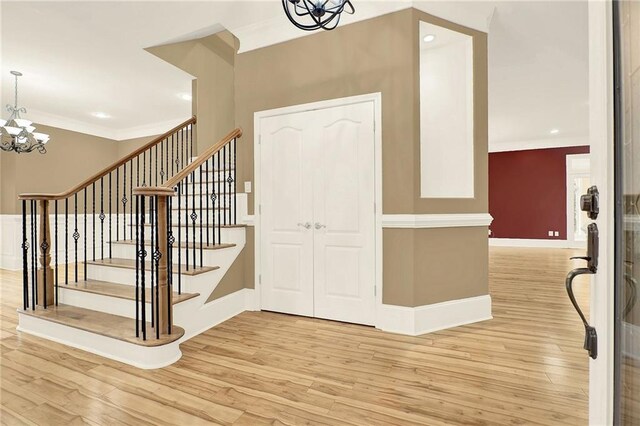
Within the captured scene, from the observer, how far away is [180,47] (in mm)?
4082

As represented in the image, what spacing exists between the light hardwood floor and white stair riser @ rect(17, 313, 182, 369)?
0.21ft

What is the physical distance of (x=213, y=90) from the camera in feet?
15.6

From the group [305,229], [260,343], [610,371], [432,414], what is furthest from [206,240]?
[610,371]

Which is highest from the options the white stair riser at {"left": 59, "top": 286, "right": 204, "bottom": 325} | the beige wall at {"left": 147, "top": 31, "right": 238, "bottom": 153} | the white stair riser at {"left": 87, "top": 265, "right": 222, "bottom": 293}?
the beige wall at {"left": 147, "top": 31, "right": 238, "bottom": 153}

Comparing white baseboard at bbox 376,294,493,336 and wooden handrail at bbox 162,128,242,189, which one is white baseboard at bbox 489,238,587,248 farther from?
wooden handrail at bbox 162,128,242,189

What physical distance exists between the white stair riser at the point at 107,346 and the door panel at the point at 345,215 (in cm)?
143

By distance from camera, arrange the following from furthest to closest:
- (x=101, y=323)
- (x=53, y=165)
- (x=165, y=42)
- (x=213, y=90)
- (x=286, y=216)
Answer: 1. (x=53, y=165)
2. (x=213, y=90)
3. (x=165, y=42)
4. (x=286, y=216)
5. (x=101, y=323)

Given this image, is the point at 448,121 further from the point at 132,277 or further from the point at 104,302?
the point at 104,302

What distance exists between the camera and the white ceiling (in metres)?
3.16

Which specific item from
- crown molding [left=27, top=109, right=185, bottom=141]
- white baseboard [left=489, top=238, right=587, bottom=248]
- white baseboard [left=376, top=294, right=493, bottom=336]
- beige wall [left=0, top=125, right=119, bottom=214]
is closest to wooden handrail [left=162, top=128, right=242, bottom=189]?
white baseboard [left=376, top=294, right=493, bottom=336]

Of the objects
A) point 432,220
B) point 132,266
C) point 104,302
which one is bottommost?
point 104,302

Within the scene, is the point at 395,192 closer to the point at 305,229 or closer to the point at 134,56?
the point at 305,229

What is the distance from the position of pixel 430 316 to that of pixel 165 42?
4231 mm

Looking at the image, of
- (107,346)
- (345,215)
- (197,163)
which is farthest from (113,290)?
(345,215)
